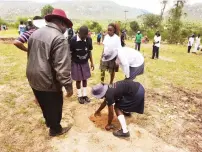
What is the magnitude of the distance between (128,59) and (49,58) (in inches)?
62.4

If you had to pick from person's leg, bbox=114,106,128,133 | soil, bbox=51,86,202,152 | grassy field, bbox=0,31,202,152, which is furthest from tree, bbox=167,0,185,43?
person's leg, bbox=114,106,128,133

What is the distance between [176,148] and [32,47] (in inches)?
115

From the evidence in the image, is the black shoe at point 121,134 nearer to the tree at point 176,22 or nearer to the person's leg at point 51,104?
the person's leg at point 51,104

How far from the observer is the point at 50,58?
3346 millimetres

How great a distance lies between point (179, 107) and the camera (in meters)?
6.24

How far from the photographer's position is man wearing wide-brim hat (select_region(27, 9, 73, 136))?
129 inches

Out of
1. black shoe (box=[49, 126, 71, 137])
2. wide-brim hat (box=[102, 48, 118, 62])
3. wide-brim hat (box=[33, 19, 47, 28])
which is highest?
wide-brim hat (box=[33, 19, 47, 28])

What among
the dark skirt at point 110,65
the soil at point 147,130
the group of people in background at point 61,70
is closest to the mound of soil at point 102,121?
the soil at point 147,130

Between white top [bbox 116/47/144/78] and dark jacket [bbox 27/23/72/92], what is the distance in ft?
4.04

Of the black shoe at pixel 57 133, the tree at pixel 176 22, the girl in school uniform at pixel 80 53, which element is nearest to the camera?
the black shoe at pixel 57 133

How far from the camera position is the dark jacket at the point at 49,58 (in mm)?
3271

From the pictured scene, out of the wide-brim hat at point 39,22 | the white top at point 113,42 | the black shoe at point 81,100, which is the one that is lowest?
the black shoe at point 81,100

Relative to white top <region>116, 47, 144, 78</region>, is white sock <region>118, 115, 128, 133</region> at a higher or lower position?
lower

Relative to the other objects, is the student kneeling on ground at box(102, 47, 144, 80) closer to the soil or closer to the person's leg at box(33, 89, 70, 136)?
the soil
